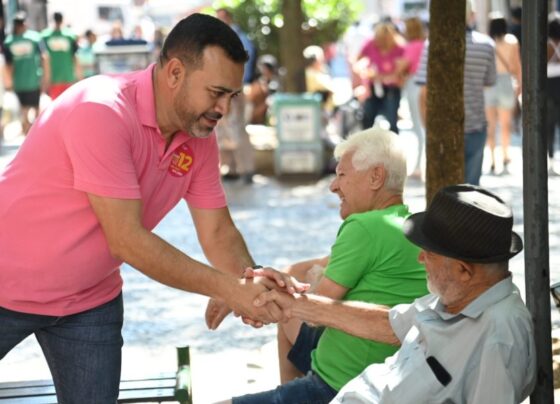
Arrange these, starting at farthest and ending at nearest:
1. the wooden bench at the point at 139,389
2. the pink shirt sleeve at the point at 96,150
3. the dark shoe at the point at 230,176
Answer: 1. the dark shoe at the point at 230,176
2. the wooden bench at the point at 139,389
3. the pink shirt sleeve at the point at 96,150

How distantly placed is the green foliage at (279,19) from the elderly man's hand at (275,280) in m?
16.8

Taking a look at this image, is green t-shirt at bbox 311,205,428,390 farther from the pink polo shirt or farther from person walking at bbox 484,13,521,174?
person walking at bbox 484,13,521,174

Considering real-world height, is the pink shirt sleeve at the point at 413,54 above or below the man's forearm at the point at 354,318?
below

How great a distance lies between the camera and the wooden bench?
14.9 feet

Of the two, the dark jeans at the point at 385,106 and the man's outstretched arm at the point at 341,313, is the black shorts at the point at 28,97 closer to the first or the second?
the dark jeans at the point at 385,106

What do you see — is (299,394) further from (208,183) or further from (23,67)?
(23,67)

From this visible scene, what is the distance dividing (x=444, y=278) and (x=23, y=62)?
1547 centimetres

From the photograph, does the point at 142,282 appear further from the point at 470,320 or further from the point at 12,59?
the point at 12,59

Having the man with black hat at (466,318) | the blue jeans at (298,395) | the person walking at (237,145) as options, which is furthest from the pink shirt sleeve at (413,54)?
the man with black hat at (466,318)

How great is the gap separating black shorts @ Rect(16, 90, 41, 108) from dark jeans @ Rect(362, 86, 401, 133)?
542 cm

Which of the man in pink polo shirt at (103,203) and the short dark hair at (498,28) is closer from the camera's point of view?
the man in pink polo shirt at (103,203)

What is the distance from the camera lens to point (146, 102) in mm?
3967

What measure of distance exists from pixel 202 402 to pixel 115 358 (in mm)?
2022

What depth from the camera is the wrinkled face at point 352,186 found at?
462 centimetres
